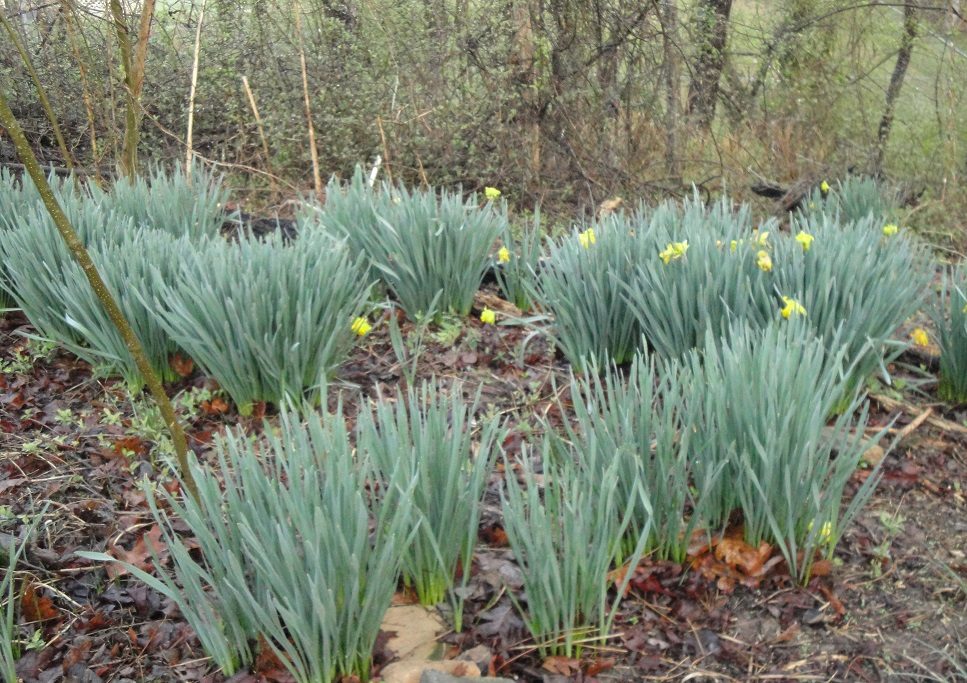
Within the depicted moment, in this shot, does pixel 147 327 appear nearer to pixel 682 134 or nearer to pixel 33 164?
pixel 33 164

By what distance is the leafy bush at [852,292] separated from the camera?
9.96ft

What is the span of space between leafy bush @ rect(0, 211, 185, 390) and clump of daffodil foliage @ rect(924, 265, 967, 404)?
102 inches

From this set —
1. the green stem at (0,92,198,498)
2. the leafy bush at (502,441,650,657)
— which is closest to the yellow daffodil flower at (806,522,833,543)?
the leafy bush at (502,441,650,657)

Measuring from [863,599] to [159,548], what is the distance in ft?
5.69

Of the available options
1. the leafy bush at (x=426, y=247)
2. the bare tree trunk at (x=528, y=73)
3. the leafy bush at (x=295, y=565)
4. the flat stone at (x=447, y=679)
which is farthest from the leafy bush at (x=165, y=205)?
the bare tree trunk at (x=528, y=73)

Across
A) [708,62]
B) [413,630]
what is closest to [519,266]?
[413,630]

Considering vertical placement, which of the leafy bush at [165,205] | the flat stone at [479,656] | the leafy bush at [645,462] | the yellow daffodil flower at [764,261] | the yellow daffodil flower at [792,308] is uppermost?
the leafy bush at [165,205]

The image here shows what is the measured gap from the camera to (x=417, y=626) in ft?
6.89

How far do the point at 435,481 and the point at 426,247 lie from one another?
178 cm

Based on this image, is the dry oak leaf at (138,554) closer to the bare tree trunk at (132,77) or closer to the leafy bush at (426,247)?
the leafy bush at (426,247)

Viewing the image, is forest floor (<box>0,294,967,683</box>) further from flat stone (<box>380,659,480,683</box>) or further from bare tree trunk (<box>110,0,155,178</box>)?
bare tree trunk (<box>110,0,155,178</box>)

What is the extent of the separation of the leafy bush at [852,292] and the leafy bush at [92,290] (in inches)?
81.7

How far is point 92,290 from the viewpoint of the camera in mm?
3195

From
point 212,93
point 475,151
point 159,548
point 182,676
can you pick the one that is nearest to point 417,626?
point 182,676
